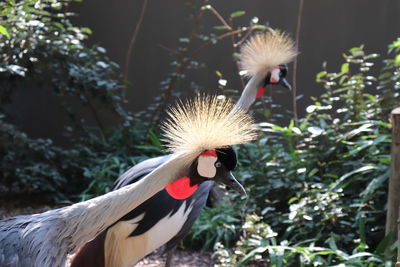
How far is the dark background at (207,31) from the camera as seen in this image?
494cm

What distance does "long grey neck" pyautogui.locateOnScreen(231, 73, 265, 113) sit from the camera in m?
3.30

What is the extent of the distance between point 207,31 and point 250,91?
1.84 metres

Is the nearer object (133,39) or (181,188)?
(181,188)

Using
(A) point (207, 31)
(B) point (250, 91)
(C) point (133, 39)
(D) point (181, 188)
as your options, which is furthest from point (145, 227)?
(A) point (207, 31)

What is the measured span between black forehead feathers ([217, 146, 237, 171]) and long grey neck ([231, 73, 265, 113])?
1.19 metres

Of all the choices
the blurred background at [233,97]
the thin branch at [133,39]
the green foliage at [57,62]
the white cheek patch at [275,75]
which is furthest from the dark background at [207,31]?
the white cheek patch at [275,75]

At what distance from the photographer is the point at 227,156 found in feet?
6.76

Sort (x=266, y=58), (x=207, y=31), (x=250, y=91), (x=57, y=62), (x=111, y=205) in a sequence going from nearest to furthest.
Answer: (x=111, y=205), (x=250, y=91), (x=266, y=58), (x=57, y=62), (x=207, y=31)

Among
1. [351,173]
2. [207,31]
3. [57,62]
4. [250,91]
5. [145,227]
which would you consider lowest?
[145,227]

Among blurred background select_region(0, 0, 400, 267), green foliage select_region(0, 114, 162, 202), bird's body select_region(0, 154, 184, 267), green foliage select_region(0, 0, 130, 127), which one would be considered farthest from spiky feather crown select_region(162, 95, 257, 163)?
green foliage select_region(0, 114, 162, 202)

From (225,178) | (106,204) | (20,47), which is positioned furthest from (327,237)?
(20,47)

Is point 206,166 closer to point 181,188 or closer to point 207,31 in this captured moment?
point 181,188

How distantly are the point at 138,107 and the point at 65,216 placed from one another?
11.2 ft

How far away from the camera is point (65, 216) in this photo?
1.93 meters
